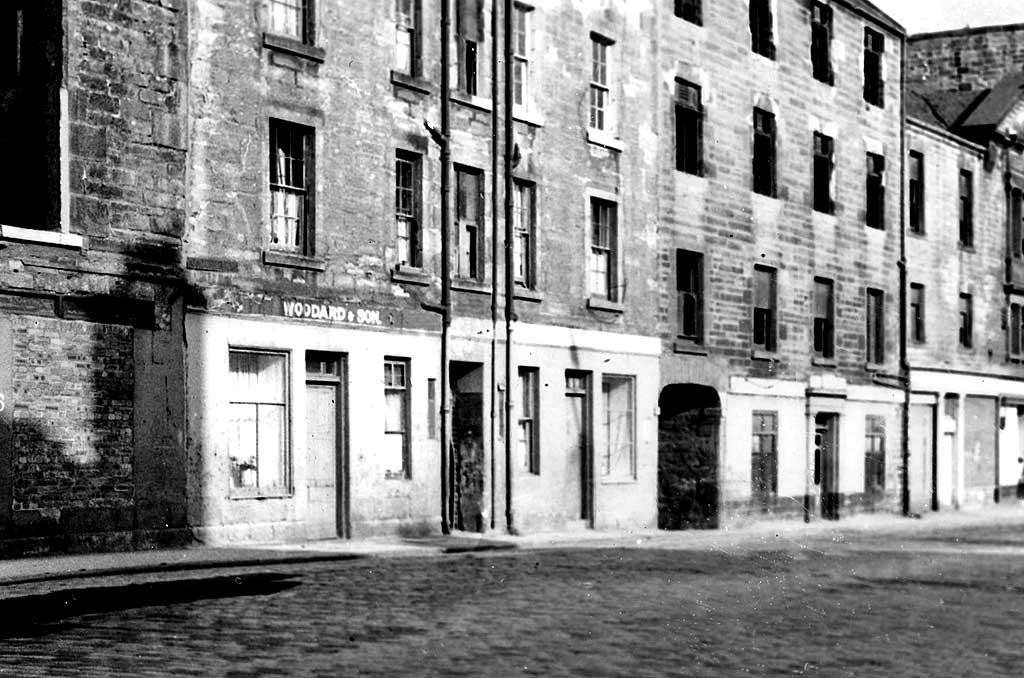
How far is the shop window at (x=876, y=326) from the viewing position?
139ft

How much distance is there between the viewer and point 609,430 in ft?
105

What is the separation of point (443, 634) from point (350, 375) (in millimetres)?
12153

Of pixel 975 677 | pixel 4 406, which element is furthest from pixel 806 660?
pixel 4 406

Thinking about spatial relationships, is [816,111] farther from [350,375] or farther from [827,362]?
[350,375]

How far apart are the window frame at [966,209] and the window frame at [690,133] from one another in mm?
15855

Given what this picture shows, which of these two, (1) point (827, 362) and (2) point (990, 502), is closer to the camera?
(1) point (827, 362)

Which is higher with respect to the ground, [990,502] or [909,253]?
[909,253]

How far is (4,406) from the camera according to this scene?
20.3m

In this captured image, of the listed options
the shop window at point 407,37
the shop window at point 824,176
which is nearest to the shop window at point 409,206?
the shop window at point 407,37

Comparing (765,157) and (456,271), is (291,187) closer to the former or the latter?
(456,271)

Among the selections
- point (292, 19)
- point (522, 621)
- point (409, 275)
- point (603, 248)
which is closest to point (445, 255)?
point (409, 275)

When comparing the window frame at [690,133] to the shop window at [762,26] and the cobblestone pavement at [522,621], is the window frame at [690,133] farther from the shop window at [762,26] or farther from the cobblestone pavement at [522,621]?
the cobblestone pavement at [522,621]

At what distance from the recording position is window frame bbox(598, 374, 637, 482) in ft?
105

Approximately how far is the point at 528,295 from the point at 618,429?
4343mm
